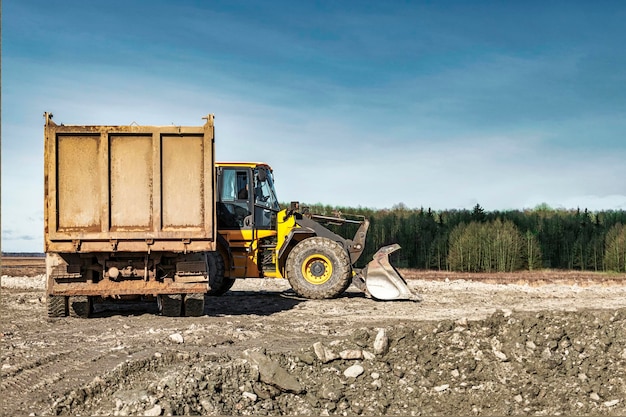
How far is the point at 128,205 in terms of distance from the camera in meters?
12.3

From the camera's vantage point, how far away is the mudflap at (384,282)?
15.4 metres

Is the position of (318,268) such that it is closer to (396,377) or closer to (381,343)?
(381,343)

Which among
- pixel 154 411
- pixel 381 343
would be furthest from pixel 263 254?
pixel 154 411

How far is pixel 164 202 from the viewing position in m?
12.2

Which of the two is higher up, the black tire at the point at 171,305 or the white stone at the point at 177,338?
the black tire at the point at 171,305

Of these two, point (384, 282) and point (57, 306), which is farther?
point (384, 282)

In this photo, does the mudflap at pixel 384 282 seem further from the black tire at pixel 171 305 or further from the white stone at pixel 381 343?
the white stone at pixel 381 343

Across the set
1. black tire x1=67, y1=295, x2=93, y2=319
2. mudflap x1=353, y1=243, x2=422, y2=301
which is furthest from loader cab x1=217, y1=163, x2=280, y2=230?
black tire x1=67, y1=295, x2=93, y2=319

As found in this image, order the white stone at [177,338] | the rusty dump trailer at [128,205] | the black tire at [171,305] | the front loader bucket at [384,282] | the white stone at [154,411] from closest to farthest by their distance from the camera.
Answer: the white stone at [154,411] → the white stone at [177,338] → the rusty dump trailer at [128,205] → the black tire at [171,305] → the front loader bucket at [384,282]

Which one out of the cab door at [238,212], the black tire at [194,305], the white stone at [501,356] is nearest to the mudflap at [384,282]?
the cab door at [238,212]

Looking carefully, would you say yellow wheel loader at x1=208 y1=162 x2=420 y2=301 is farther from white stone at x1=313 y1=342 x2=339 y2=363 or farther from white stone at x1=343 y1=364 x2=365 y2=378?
white stone at x1=343 y1=364 x2=365 y2=378

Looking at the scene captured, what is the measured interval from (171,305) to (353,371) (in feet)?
18.6

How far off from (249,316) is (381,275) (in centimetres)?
372

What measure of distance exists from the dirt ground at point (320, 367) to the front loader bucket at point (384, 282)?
364 centimetres
